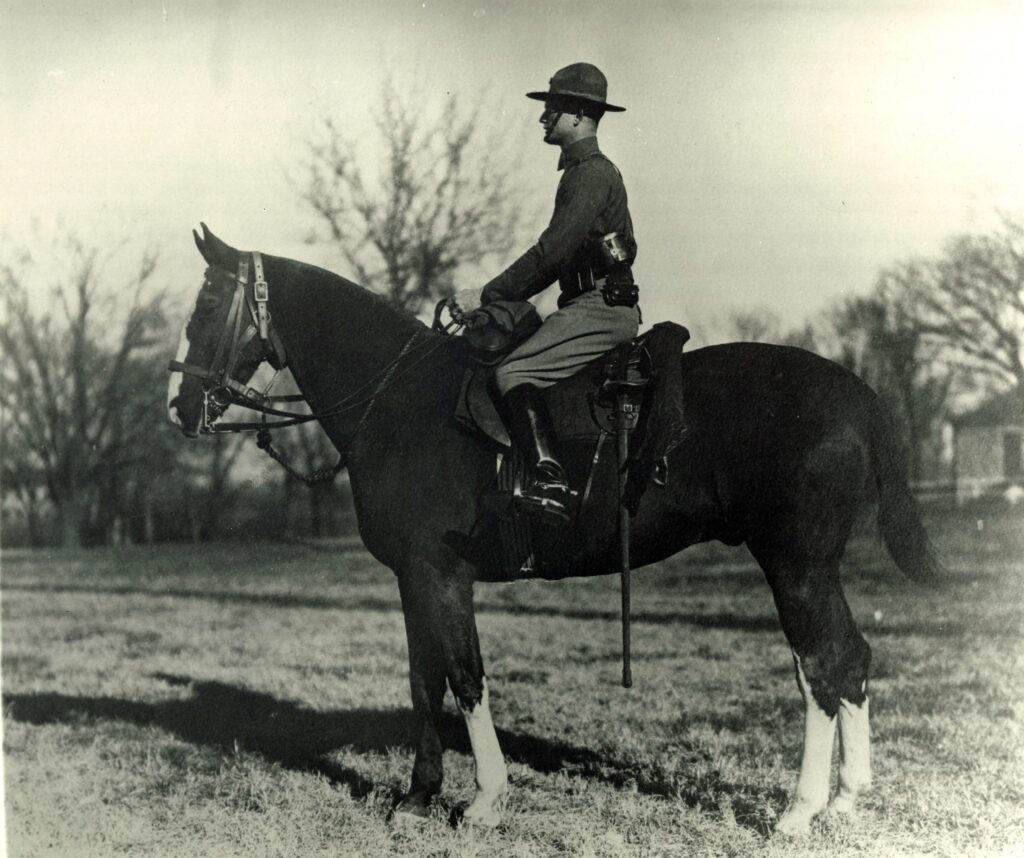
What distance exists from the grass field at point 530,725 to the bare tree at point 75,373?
549 cm

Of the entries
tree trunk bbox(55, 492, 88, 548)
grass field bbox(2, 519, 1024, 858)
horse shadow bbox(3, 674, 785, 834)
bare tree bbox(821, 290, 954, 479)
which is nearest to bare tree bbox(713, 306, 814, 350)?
bare tree bbox(821, 290, 954, 479)

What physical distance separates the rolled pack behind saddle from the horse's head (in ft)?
3.99

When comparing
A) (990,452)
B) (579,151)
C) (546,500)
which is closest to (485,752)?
(546,500)

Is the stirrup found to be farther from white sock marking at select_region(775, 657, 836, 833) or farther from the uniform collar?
the uniform collar

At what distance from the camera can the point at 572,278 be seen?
16.6ft

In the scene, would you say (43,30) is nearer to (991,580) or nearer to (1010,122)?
(1010,122)

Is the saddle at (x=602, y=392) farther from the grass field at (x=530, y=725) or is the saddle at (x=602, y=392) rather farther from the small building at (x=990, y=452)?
the small building at (x=990, y=452)

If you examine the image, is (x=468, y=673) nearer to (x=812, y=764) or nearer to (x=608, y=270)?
(x=812, y=764)

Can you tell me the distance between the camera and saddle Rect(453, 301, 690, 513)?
4684 millimetres

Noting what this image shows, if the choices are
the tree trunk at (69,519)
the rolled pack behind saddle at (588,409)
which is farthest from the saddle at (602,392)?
the tree trunk at (69,519)

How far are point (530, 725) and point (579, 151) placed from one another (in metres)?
3.97

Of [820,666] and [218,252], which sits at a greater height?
[218,252]

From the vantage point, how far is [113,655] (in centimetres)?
965

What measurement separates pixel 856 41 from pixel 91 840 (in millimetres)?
6572
